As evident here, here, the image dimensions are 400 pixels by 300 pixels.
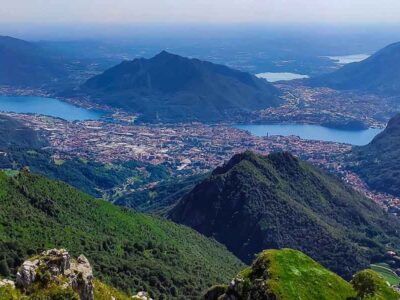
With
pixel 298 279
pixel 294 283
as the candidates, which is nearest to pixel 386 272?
pixel 298 279

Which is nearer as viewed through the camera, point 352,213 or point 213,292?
point 213,292

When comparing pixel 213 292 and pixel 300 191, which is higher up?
pixel 213 292

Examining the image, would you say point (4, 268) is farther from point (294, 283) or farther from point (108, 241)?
point (294, 283)

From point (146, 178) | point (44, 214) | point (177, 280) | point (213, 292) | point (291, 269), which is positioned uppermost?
point (291, 269)

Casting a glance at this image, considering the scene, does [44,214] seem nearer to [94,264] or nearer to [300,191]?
[94,264]

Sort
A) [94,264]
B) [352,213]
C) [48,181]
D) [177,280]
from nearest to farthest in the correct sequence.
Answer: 1. [94,264]
2. [177,280]
3. [48,181]
4. [352,213]

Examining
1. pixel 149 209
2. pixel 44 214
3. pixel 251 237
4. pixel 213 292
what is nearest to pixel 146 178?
pixel 149 209

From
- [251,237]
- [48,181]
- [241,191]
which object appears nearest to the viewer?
[48,181]
